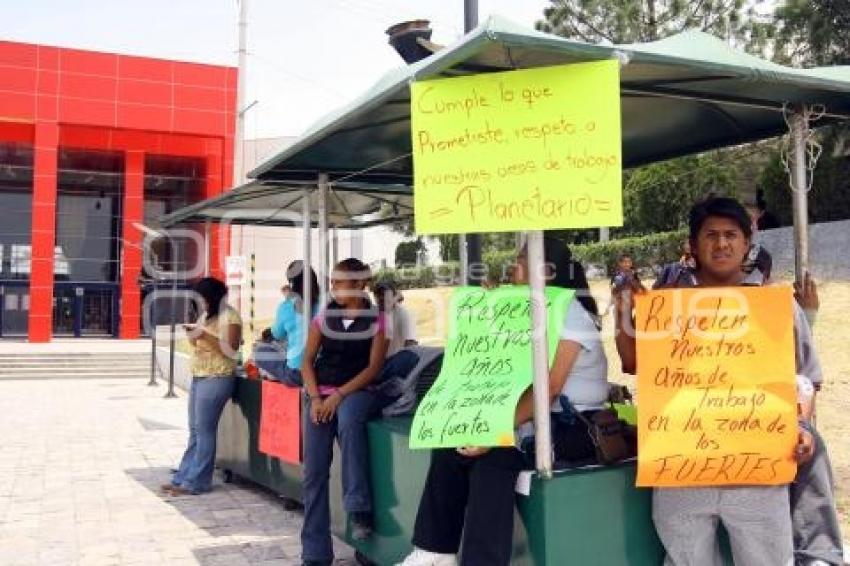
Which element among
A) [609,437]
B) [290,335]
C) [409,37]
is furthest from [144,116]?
[609,437]

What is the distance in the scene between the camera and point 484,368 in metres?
3.21

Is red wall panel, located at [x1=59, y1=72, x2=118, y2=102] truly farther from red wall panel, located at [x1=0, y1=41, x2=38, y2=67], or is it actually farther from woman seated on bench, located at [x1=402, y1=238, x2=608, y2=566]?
woman seated on bench, located at [x1=402, y1=238, x2=608, y2=566]

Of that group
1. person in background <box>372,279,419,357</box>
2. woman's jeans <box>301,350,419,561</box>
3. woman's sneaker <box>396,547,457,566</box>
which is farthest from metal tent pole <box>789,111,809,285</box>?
person in background <box>372,279,419,357</box>

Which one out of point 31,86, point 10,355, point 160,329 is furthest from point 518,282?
point 31,86

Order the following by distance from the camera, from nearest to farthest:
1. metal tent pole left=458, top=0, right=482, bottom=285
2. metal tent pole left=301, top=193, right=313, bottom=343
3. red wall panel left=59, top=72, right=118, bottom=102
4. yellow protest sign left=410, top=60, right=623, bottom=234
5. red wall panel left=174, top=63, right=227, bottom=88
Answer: yellow protest sign left=410, top=60, right=623, bottom=234 < metal tent pole left=301, top=193, right=313, bottom=343 < metal tent pole left=458, top=0, right=482, bottom=285 < red wall panel left=59, top=72, right=118, bottom=102 < red wall panel left=174, top=63, right=227, bottom=88

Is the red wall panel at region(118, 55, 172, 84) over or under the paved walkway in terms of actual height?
over

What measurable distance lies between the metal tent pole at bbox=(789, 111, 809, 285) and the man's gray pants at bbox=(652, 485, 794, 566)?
1203 millimetres

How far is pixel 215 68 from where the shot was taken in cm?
3142

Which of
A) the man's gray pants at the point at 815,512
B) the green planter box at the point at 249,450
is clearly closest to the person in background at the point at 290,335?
the green planter box at the point at 249,450

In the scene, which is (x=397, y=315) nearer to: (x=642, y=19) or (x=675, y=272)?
(x=675, y=272)

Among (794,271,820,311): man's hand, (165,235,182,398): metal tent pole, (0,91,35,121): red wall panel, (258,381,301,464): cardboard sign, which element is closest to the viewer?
(794,271,820,311): man's hand

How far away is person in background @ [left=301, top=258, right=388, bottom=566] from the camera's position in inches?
171

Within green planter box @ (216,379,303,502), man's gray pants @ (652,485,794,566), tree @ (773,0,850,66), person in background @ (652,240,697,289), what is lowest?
green planter box @ (216,379,303,502)

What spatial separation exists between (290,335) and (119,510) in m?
1.90
